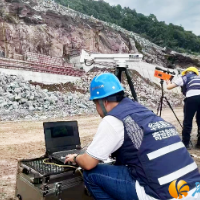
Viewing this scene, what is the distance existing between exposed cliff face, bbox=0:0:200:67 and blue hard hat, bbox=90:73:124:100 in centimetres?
1637

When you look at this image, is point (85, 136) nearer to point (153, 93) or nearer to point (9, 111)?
point (9, 111)

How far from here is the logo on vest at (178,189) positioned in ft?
6.36

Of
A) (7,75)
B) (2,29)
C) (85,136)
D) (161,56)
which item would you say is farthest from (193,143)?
(161,56)

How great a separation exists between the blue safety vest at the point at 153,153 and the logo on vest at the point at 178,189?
28 millimetres

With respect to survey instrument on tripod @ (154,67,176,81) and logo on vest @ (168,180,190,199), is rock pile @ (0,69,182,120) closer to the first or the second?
survey instrument on tripod @ (154,67,176,81)

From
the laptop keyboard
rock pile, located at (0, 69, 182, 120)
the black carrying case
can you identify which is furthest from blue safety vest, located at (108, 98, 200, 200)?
rock pile, located at (0, 69, 182, 120)

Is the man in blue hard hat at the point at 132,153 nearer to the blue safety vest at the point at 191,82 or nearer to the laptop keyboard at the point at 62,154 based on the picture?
the laptop keyboard at the point at 62,154

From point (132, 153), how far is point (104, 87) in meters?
0.61

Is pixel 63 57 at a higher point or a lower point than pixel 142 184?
higher

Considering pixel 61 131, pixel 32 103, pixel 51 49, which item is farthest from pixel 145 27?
pixel 61 131

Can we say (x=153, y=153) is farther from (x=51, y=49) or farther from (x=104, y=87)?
(x=51, y=49)

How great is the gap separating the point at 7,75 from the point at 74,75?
5.47 metres

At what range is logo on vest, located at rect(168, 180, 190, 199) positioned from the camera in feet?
6.36

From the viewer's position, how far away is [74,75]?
1861cm
